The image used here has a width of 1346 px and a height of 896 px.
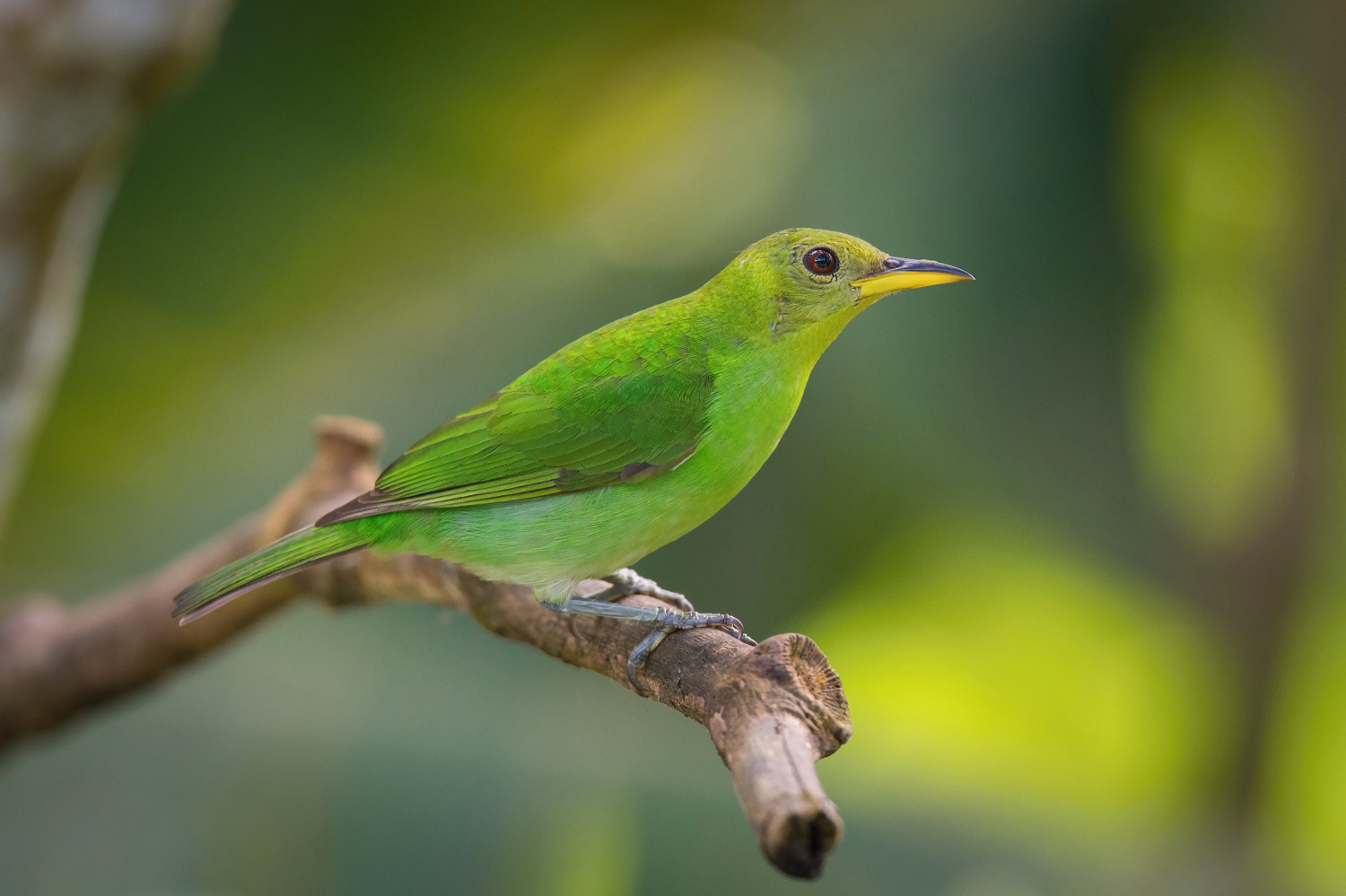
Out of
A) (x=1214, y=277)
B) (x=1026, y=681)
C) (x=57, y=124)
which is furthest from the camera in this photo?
(x=1026, y=681)

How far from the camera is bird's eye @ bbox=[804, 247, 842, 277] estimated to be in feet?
8.69

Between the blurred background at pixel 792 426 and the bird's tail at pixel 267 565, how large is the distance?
1930 millimetres

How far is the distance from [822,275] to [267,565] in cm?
136

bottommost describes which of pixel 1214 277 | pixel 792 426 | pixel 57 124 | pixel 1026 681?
pixel 57 124

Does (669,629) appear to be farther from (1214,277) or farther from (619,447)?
(1214,277)

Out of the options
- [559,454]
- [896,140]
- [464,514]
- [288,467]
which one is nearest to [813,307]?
[559,454]

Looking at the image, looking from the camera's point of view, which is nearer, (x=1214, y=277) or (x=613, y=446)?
(x=613, y=446)

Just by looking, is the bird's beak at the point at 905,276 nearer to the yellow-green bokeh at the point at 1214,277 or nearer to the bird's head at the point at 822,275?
the bird's head at the point at 822,275

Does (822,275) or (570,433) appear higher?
(822,275)

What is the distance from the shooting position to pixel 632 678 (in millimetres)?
2404

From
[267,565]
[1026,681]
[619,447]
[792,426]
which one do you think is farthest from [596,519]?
[1026,681]

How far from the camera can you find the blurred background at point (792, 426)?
452 cm

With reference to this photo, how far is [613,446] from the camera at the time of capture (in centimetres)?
263

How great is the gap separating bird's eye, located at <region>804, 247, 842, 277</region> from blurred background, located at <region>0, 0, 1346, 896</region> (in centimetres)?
209
